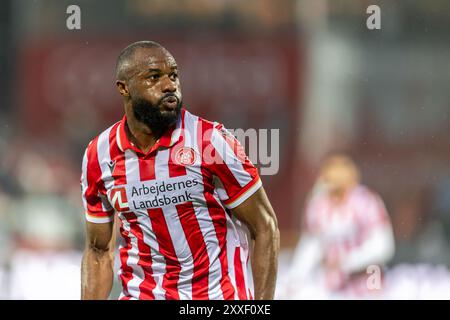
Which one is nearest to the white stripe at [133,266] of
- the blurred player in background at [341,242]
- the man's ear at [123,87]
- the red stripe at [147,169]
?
the red stripe at [147,169]

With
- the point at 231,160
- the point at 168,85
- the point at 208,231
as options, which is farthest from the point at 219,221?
the point at 168,85

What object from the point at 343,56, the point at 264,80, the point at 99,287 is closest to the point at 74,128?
the point at 264,80

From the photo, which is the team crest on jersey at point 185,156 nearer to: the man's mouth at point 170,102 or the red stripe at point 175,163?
the red stripe at point 175,163

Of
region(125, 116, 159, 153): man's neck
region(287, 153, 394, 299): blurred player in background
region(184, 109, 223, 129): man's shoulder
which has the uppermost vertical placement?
region(184, 109, 223, 129): man's shoulder

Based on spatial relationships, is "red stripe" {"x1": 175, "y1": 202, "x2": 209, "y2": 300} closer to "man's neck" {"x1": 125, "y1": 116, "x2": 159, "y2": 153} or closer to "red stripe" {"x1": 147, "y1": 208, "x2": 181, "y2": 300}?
"red stripe" {"x1": 147, "y1": 208, "x2": 181, "y2": 300}

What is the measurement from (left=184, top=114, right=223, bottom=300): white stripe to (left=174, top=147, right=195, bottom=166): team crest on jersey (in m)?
0.02

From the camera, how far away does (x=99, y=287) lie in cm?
539

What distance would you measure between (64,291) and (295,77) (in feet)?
22.2

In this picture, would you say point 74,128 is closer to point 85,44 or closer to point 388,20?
point 85,44

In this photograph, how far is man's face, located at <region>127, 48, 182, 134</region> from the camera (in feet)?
16.3

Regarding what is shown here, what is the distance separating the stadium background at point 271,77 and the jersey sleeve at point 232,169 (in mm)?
9251

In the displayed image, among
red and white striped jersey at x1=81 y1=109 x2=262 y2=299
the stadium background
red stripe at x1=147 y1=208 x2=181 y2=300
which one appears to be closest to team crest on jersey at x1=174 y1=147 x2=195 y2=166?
red and white striped jersey at x1=81 y1=109 x2=262 y2=299

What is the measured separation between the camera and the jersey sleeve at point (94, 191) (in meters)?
5.26

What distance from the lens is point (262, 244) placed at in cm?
501
